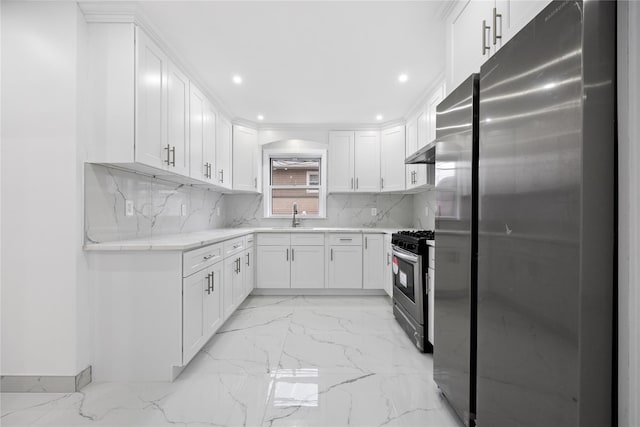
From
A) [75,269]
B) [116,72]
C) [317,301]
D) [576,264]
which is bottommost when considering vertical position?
[317,301]

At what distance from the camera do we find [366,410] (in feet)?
5.37

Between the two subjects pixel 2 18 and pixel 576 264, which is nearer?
pixel 576 264

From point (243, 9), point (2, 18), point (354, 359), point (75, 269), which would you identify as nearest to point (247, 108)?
point (243, 9)

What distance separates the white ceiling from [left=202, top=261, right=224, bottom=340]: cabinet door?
181 cm

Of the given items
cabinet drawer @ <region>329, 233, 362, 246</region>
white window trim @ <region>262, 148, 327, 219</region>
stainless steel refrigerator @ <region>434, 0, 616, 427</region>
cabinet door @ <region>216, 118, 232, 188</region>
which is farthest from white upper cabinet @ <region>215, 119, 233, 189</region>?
stainless steel refrigerator @ <region>434, 0, 616, 427</region>

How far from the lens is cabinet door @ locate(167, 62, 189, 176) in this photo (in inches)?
91.4

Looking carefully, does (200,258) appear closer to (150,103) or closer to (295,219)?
(150,103)

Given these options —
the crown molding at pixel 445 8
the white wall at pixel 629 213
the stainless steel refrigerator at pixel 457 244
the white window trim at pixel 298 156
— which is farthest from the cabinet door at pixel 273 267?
the white wall at pixel 629 213

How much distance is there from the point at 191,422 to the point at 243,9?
2490 mm

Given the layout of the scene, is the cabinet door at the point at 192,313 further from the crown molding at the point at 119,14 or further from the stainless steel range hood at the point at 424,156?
the stainless steel range hood at the point at 424,156

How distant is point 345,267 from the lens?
3.84 meters

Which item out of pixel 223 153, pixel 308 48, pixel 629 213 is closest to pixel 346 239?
pixel 223 153

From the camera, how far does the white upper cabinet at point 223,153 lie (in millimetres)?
3402

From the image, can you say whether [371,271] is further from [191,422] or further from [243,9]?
[243,9]
